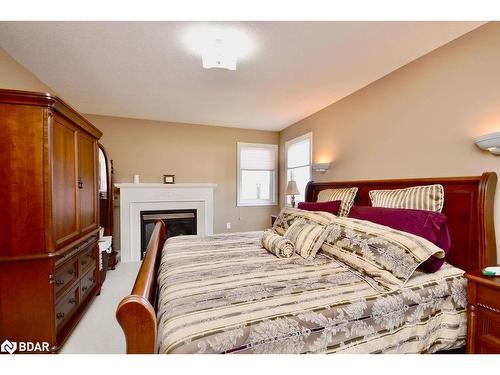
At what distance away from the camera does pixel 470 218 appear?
1.80 meters

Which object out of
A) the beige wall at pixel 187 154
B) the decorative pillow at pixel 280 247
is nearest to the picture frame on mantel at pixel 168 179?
the beige wall at pixel 187 154

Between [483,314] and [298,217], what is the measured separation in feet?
4.50

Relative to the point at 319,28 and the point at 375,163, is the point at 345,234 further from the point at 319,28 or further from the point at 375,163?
the point at 319,28

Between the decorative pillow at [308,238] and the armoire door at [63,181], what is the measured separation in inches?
71.5

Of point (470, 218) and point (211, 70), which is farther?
point (211, 70)

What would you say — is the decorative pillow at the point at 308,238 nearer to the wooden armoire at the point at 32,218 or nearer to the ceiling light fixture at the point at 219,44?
the ceiling light fixture at the point at 219,44

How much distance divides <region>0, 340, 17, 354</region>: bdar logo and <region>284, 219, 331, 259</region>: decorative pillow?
214cm

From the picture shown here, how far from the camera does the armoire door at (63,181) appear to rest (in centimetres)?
173

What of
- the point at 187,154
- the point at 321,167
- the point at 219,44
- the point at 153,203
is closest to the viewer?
the point at 219,44

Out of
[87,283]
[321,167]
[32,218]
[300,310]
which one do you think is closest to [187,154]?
[321,167]

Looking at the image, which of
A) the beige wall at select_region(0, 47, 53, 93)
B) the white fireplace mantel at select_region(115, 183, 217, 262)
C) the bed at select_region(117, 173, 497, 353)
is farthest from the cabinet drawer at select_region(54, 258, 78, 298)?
the white fireplace mantel at select_region(115, 183, 217, 262)

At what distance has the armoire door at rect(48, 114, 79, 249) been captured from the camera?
173cm

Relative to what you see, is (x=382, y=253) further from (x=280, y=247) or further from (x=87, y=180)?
(x=87, y=180)
